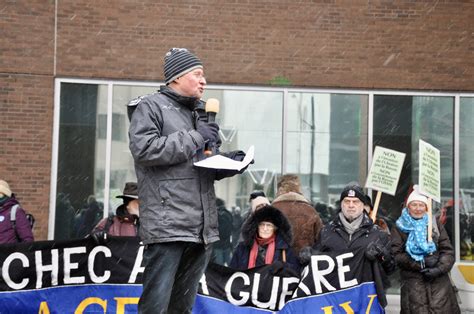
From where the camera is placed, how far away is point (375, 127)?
38.6ft

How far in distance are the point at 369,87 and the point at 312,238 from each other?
354 centimetres

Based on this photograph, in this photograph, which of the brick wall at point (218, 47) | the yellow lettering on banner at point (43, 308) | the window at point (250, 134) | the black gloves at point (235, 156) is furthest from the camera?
the window at point (250, 134)

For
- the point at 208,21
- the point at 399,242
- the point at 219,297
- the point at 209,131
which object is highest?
the point at 208,21

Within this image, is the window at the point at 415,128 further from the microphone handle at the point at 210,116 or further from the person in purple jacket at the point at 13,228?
the microphone handle at the point at 210,116

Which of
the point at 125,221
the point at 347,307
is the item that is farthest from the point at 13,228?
the point at 347,307

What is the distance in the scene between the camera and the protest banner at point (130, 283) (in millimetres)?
7348

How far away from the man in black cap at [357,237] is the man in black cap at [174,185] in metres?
3.39

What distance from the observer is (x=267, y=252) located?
8055 millimetres

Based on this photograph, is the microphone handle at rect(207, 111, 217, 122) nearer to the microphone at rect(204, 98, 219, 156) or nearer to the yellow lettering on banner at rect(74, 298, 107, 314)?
the microphone at rect(204, 98, 219, 156)

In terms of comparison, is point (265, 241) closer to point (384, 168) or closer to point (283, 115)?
point (384, 168)

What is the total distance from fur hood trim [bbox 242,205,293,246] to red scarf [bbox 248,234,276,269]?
2.5 inches

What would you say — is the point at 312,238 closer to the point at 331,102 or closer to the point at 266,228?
the point at 266,228

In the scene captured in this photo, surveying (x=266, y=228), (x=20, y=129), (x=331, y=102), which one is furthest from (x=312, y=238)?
(x=20, y=129)

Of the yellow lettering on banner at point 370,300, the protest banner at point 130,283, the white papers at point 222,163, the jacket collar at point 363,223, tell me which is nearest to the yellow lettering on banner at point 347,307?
the protest banner at point 130,283
